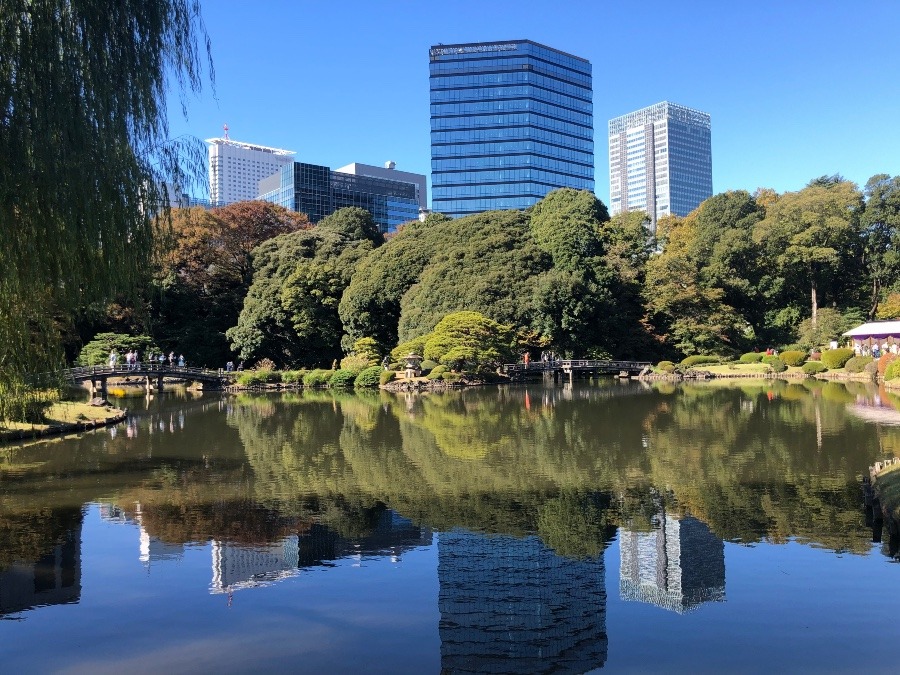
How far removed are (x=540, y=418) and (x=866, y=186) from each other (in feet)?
112

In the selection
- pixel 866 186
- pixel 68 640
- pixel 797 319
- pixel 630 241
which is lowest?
pixel 68 640

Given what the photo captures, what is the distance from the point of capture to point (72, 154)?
654 cm

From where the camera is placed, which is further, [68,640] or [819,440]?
[819,440]

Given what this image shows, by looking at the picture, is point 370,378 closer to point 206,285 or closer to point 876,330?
point 206,285

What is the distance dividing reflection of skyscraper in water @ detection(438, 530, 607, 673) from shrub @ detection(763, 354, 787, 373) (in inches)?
1351

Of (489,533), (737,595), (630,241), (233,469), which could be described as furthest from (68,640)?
(630,241)

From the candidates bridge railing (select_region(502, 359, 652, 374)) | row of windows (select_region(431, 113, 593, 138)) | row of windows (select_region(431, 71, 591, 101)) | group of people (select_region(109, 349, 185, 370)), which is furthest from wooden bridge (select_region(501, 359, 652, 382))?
row of windows (select_region(431, 71, 591, 101))

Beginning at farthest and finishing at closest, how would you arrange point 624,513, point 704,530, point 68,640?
point 624,513
point 704,530
point 68,640

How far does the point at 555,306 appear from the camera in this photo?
131ft

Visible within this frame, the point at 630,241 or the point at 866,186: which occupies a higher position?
the point at 866,186

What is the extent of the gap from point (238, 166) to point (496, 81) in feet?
282

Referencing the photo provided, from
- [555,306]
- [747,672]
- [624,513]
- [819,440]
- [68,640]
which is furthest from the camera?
[555,306]

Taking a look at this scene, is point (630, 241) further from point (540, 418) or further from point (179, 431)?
point (179, 431)

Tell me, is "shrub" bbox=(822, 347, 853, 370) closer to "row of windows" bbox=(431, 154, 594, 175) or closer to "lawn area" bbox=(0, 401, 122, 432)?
"lawn area" bbox=(0, 401, 122, 432)
